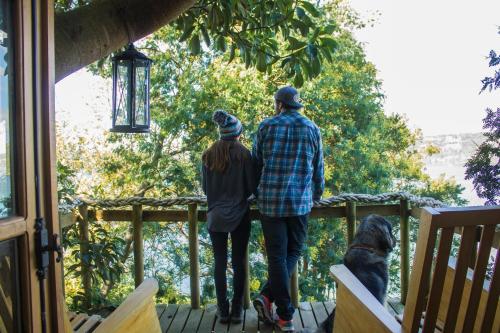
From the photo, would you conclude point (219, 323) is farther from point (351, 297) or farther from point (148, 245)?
point (148, 245)

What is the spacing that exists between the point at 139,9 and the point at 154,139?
6.37 metres

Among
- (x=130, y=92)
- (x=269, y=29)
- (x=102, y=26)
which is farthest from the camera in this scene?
(x=130, y=92)

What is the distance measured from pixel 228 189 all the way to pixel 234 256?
1.67 ft

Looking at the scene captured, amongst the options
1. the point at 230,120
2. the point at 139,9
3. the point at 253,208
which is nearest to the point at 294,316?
the point at 253,208

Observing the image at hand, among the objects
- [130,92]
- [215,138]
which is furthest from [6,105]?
[215,138]

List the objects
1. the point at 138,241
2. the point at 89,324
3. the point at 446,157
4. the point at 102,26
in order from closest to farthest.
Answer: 1. the point at 102,26
2. the point at 89,324
3. the point at 138,241
4. the point at 446,157

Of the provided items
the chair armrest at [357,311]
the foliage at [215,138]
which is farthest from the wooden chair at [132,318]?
the foliage at [215,138]

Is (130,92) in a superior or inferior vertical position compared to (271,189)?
superior

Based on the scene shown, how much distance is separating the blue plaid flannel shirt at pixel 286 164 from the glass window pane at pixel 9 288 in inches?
81.0

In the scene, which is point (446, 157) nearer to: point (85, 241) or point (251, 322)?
point (251, 322)

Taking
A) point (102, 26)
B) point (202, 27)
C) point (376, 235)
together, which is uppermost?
point (202, 27)

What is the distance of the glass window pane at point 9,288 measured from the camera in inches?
47.2

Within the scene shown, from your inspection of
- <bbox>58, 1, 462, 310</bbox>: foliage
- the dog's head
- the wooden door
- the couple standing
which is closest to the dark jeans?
the couple standing

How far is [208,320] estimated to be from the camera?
11.7 ft
